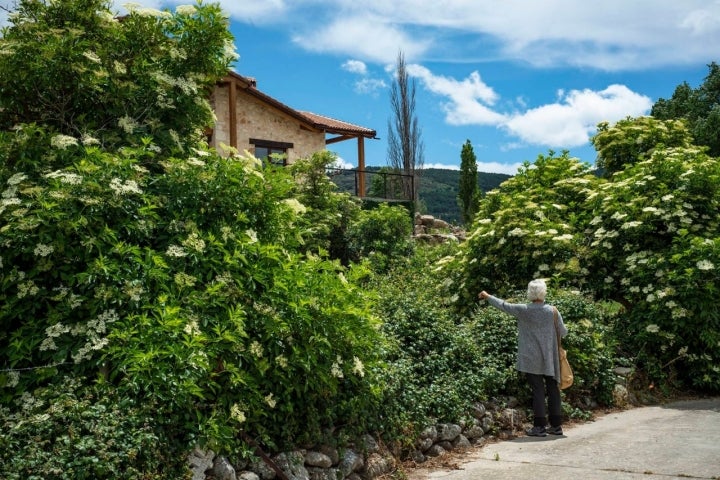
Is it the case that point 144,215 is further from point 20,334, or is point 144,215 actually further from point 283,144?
point 283,144

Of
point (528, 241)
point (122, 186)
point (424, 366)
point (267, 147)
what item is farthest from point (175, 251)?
point (267, 147)

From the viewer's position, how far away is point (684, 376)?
35.7ft

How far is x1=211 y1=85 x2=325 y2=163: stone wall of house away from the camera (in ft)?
71.1

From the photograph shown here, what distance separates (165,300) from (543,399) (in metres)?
4.65

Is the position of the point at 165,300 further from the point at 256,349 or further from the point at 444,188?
the point at 444,188

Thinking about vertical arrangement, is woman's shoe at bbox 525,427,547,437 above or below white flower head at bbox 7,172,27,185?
below

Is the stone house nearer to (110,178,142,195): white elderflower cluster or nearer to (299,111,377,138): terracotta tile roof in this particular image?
(299,111,377,138): terracotta tile roof

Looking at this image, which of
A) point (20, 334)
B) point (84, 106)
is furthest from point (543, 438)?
point (84, 106)

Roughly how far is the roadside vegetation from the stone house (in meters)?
13.6

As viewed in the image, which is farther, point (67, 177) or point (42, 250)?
point (67, 177)

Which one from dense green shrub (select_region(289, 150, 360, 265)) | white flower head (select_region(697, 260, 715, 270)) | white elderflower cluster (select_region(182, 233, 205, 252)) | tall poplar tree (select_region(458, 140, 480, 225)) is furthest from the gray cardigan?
tall poplar tree (select_region(458, 140, 480, 225))

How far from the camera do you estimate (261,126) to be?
75.9ft

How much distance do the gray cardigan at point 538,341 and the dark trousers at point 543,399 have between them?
8cm

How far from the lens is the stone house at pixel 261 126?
70.3 feet
